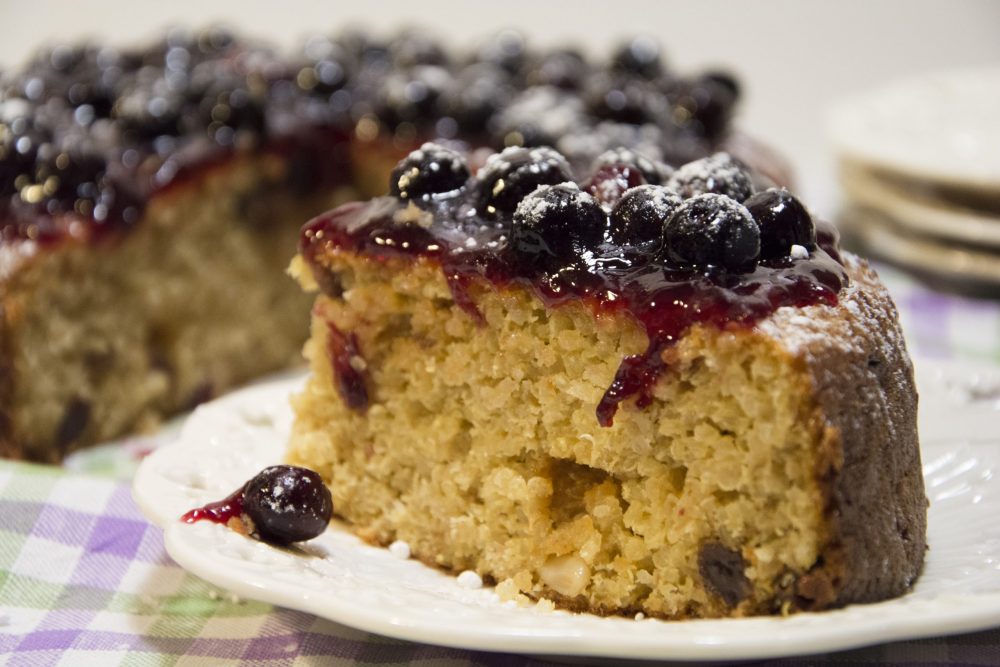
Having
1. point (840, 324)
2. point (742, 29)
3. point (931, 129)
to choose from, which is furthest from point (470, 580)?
point (742, 29)

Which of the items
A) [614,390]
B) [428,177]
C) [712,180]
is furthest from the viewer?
[428,177]

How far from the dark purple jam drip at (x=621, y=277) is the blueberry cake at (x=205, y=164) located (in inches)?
52.4

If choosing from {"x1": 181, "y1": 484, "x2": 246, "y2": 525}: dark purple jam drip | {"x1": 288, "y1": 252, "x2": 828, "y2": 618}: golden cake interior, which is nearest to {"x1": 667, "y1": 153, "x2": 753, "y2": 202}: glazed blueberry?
{"x1": 288, "y1": 252, "x2": 828, "y2": 618}: golden cake interior

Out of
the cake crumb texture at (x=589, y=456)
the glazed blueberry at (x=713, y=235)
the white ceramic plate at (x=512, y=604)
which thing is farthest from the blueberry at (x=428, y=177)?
the white ceramic plate at (x=512, y=604)

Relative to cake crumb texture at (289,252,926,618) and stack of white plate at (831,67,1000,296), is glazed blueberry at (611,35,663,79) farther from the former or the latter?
cake crumb texture at (289,252,926,618)

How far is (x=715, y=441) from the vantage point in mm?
2576

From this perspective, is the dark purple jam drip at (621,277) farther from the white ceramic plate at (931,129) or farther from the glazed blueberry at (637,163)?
A: the white ceramic plate at (931,129)

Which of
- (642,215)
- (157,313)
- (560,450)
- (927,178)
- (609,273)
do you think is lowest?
(157,313)

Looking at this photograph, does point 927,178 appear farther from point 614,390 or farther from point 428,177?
point 614,390

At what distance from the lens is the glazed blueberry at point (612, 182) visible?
3.04 meters

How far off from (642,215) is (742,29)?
6667mm

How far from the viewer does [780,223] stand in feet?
9.03

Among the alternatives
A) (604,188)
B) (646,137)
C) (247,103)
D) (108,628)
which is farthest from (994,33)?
(108,628)

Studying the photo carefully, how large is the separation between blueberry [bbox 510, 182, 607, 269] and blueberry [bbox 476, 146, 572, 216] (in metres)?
0.17
